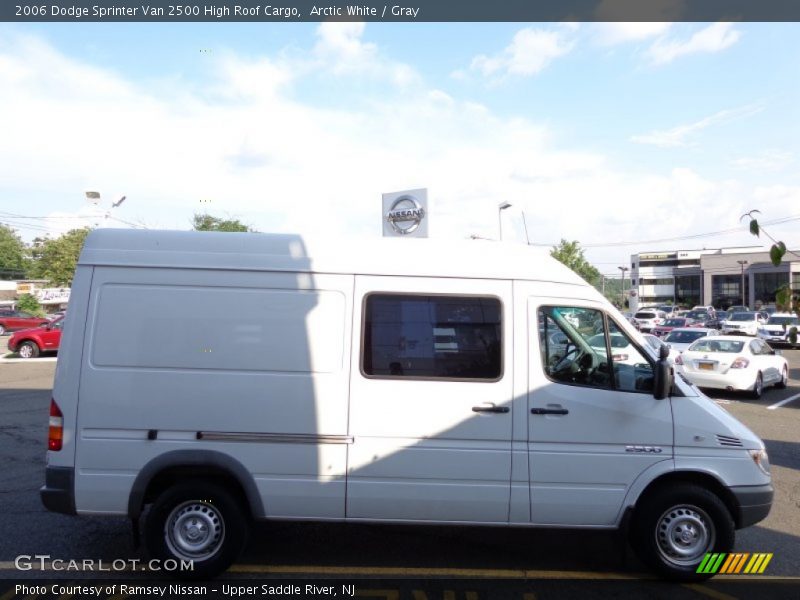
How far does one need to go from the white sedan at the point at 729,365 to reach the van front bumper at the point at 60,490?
13.2 metres

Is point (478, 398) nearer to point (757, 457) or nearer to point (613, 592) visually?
point (613, 592)

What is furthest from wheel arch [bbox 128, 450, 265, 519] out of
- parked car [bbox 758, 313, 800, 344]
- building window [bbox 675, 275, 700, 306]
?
building window [bbox 675, 275, 700, 306]

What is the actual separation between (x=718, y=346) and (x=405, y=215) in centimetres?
865

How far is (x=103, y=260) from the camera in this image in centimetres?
489

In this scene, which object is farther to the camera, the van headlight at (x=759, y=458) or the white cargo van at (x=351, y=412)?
the van headlight at (x=759, y=458)

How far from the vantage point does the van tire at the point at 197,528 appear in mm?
4770

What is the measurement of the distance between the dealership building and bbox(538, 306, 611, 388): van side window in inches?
2159

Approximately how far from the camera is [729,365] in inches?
589

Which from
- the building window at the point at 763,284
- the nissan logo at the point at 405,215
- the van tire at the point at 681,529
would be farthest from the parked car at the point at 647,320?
the building window at the point at 763,284

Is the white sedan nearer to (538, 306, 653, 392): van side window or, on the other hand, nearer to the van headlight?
the van headlight

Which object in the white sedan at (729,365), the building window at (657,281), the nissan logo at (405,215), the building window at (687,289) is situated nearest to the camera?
the white sedan at (729,365)

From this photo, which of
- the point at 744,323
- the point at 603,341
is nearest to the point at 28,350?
the point at 603,341

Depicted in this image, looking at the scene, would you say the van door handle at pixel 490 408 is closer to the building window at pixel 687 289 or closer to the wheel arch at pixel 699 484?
the wheel arch at pixel 699 484

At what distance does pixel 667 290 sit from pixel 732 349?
105196mm
